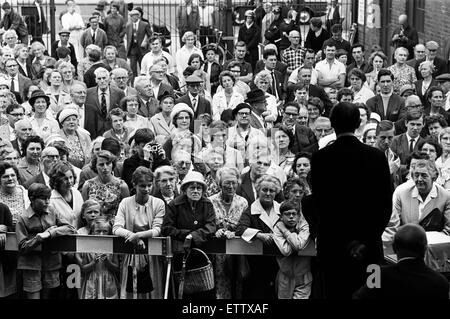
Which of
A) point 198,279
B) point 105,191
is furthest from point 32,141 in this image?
point 198,279

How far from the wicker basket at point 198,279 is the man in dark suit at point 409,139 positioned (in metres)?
4.19

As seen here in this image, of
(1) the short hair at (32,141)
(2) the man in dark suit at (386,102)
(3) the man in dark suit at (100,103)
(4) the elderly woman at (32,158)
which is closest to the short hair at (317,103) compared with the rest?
(2) the man in dark suit at (386,102)

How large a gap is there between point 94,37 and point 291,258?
551 inches

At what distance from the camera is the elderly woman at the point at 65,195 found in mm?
11953

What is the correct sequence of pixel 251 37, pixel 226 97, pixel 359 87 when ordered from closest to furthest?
pixel 226 97
pixel 359 87
pixel 251 37

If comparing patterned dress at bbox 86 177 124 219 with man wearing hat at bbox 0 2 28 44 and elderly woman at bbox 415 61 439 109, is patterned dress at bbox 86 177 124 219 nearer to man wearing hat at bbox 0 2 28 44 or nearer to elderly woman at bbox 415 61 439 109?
elderly woman at bbox 415 61 439 109

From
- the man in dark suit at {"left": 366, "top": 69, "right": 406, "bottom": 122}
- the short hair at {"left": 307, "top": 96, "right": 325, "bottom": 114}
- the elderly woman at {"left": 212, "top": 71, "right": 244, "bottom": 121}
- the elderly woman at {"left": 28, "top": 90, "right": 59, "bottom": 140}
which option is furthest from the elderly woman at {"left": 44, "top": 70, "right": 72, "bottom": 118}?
the man in dark suit at {"left": 366, "top": 69, "right": 406, "bottom": 122}

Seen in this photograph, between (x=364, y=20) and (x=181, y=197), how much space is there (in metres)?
16.8

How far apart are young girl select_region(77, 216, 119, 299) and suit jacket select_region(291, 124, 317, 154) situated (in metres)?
4.30

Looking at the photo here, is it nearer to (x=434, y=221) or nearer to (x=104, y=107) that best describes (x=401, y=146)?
(x=434, y=221)

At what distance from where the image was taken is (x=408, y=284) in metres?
8.00

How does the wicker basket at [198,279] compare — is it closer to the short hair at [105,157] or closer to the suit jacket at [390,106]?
the short hair at [105,157]

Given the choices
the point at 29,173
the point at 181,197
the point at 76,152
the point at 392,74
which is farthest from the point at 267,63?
the point at 181,197

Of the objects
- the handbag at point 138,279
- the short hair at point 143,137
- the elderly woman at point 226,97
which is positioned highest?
the elderly woman at point 226,97
